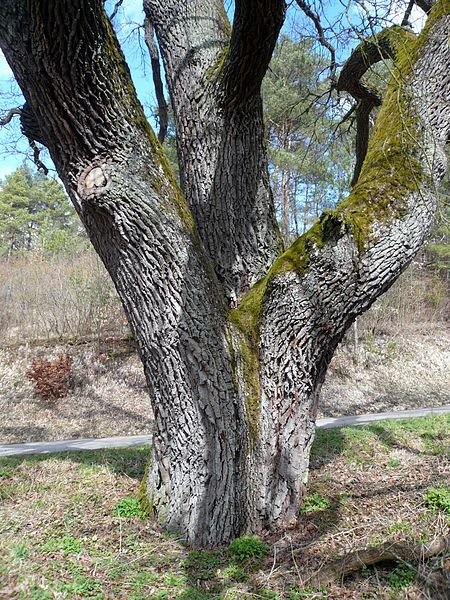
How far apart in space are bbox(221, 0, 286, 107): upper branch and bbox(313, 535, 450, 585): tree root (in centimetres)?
338

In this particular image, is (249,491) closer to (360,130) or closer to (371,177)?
(371,177)

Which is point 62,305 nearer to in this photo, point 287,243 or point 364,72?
point 287,243

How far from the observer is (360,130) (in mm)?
5957

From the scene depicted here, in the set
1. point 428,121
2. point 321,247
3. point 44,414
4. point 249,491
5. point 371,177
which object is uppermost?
point 428,121

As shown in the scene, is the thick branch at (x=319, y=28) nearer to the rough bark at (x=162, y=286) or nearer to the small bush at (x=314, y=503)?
the rough bark at (x=162, y=286)

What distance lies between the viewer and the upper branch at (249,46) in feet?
10.5

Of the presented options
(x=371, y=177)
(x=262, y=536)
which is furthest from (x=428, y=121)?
(x=262, y=536)

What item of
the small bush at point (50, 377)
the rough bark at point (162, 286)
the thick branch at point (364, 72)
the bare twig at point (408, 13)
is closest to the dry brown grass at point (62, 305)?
the small bush at point (50, 377)

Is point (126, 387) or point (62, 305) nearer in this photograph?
point (126, 387)

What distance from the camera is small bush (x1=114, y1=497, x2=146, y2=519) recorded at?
3576 millimetres

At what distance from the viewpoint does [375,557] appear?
2.67 metres

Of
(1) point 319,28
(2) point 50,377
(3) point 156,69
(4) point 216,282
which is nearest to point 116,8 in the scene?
(3) point 156,69

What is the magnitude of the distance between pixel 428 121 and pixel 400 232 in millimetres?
970

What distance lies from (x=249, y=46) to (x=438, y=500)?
11.7 ft
